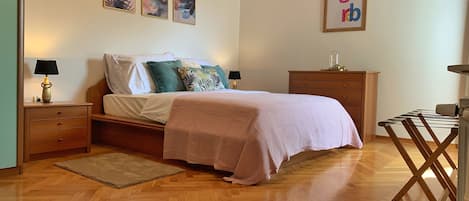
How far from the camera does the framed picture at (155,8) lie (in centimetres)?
470

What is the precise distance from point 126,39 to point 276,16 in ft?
7.59

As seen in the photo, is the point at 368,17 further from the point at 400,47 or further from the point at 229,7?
the point at 229,7

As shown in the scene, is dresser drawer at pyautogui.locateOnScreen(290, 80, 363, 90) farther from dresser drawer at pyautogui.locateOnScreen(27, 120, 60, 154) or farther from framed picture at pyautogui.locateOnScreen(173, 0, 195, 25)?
dresser drawer at pyautogui.locateOnScreen(27, 120, 60, 154)

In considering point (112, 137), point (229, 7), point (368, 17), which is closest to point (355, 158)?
point (368, 17)

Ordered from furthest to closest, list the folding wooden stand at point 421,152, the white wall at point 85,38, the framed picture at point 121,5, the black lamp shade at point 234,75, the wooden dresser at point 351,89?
the black lamp shade at point 234,75 → the wooden dresser at point 351,89 → the framed picture at point 121,5 → the white wall at point 85,38 → the folding wooden stand at point 421,152

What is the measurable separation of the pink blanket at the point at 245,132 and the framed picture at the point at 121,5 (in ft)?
5.39

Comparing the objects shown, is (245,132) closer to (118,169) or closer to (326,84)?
(118,169)

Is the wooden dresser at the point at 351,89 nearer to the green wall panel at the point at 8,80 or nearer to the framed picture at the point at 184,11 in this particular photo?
the framed picture at the point at 184,11

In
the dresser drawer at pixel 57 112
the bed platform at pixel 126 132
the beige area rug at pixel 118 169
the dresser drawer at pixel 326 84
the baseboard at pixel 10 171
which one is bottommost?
the beige area rug at pixel 118 169

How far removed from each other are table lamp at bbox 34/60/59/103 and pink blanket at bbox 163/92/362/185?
45.2 inches

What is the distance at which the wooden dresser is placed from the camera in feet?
14.9

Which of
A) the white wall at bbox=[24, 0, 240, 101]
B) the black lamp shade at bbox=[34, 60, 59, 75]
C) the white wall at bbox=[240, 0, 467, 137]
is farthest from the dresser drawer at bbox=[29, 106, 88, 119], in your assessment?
the white wall at bbox=[240, 0, 467, 137]

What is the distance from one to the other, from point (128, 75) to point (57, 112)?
897 millimetres

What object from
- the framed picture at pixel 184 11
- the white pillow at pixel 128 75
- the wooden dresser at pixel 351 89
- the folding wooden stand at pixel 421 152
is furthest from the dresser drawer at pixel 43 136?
the wooden dresser at pixel 351 89
